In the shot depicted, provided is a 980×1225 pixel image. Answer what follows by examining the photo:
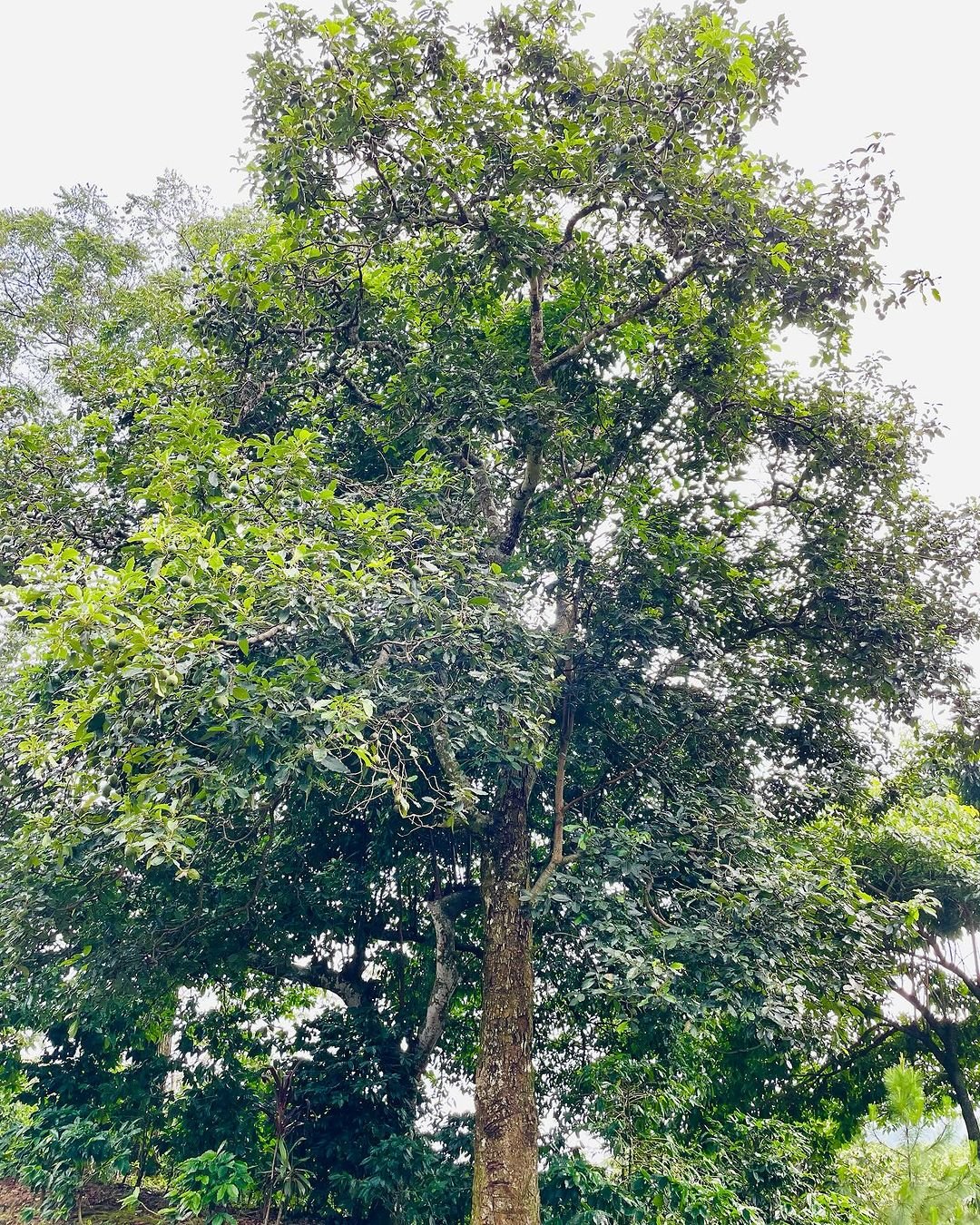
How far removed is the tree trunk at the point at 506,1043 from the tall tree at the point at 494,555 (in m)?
0.03

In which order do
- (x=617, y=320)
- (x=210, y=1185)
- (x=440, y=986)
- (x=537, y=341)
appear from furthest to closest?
(x=440, y=986), (x=537, y=341), (x=617, y=320), (x=210, y=1185)

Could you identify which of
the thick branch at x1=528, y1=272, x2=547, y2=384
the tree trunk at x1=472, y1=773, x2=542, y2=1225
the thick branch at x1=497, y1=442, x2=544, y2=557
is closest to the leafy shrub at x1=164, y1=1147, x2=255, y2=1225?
the tree trunk at x1=472, y1=773, x2=542, y2=1225

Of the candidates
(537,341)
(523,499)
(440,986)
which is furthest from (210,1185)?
(537,341)

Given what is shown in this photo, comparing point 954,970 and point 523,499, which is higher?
point 523,499

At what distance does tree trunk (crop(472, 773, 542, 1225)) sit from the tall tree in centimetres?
3

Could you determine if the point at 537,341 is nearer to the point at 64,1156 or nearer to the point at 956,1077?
the point at 64,1156

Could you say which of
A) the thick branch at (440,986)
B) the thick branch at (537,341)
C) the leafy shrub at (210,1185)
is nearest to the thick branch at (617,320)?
the thick branch at (537,341)

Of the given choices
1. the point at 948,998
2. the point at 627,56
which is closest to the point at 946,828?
the point at 948,998

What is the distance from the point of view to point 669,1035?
697 centimetres

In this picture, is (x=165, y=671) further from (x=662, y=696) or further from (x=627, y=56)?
(x=627, y=56)

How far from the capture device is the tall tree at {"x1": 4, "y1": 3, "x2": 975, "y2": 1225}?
5156 millimetres

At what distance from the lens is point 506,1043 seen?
6145mm

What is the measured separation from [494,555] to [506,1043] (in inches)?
154

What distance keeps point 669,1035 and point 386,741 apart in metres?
3.81
